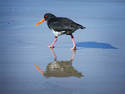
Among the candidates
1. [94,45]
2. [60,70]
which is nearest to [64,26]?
[94,45]

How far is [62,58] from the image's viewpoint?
264 inches

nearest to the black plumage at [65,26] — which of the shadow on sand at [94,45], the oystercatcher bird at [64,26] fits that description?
the oystercatcher bird at [64,26]

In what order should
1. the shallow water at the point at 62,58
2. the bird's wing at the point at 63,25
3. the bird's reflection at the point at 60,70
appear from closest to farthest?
the shallow water at the point at 62,58
the bird's reflection at the point at 60,70
the bird's wing at the point at 63,25

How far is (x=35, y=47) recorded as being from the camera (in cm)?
757

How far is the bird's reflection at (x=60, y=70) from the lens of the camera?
5543 mm

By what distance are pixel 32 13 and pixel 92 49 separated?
5.89m

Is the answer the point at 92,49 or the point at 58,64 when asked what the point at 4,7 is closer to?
the point at 92,49

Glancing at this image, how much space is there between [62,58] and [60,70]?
917 millimetres

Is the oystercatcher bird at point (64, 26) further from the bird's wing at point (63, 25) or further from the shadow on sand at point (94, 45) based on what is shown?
the shadow on sand at point (94, 45)

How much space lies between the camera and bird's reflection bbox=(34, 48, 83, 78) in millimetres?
5543

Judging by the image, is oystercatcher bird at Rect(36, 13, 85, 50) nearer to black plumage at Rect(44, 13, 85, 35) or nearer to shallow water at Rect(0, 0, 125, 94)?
black plumage at Rect(44, 13, 85, 35)

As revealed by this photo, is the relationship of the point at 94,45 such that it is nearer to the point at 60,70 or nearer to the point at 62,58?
the point at 62,58

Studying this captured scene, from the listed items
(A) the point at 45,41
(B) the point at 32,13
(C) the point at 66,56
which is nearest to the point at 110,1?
(B) the point at 32,13

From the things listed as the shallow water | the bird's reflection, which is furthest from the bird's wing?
the bird's reflection
